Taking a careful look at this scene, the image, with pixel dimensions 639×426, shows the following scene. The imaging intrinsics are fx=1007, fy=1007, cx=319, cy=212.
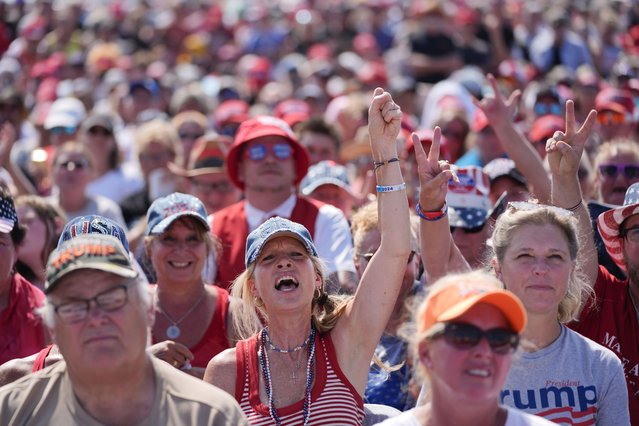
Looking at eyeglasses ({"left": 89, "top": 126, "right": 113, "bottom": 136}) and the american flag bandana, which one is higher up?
eyeglasses ({"left": 89, "top": 126, "right": 113, "bottom": 136})

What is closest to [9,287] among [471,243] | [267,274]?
[267,274]

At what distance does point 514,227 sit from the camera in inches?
152

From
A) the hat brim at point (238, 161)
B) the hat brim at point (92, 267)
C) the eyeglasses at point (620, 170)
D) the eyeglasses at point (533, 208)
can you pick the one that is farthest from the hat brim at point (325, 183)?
the hat brim at point (92, 267)

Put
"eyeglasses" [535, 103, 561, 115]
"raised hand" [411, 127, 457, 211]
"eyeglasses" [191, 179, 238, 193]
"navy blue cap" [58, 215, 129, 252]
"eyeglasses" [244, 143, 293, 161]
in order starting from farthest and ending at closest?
"eyeglasses" [535, 103, 561, 115]
"eyeglasses" [191, 179, 238, 193]
"eyeglasses" [244, 143, 293, 161]
"navy blue cap" [58, 215, 129, 252]
"raised hand" [411, 127, 457, 211]

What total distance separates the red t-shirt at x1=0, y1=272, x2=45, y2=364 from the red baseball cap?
70.7 inches

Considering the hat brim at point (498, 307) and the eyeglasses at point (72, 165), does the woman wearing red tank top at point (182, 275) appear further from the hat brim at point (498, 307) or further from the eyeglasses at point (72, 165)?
the eyeglasses at point (72, 165)

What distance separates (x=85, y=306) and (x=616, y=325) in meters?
2.39

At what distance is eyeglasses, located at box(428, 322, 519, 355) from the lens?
9.13 feet

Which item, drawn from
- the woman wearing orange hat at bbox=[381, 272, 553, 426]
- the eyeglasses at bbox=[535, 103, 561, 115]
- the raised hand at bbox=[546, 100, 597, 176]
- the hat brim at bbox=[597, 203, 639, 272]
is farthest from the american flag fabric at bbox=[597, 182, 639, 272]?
the eyeglasses at bbox=[535, 103, 561, 115]

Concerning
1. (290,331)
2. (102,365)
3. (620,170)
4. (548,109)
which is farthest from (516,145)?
(548,109)

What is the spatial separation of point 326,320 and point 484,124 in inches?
161

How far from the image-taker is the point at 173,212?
4.88 meters

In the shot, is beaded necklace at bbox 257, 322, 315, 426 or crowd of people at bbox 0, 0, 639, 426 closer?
crowd of people at bbox 0, 0, 639, 426

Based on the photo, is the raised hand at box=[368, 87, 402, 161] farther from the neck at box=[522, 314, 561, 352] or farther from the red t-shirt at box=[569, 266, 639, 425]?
the red t-shirt at box=[569, 266, 639, 425]
